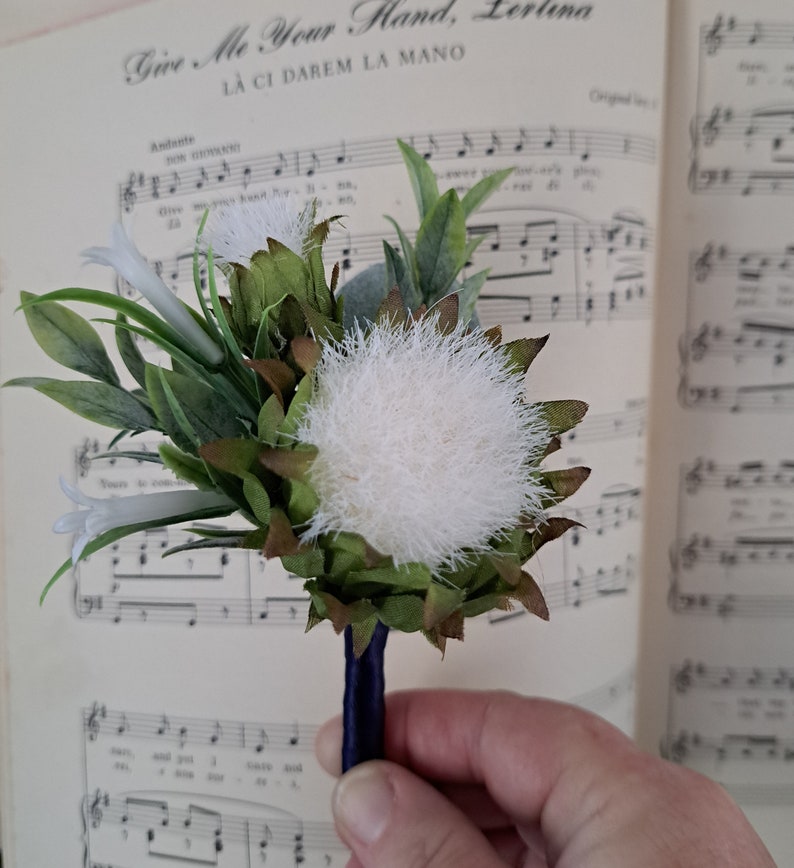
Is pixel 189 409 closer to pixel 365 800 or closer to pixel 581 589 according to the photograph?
pixel 365 800

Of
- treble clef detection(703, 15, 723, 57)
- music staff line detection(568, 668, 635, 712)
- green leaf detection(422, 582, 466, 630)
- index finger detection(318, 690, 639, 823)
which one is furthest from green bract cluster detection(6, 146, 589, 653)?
treble clef detection(703, 15, 723, 57)

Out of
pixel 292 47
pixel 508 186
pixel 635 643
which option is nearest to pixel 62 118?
pixel 292 47

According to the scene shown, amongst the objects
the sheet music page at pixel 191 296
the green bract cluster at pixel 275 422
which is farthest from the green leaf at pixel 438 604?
the sheet music page at pixel 191 296

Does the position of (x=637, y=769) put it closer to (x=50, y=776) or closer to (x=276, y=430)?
(x=276, y=430)

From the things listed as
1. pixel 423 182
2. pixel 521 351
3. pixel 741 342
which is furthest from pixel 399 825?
pixel 741 342

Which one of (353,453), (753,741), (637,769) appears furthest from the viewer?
(753,741)

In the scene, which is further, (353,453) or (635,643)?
(635,643)

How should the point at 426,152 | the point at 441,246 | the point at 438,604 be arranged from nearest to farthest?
the point at 438,604 < the point at 441,246 < the point at 426,152
